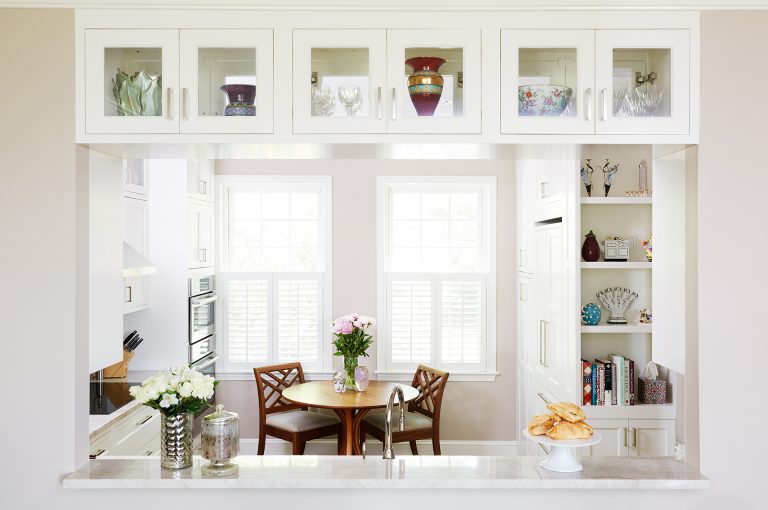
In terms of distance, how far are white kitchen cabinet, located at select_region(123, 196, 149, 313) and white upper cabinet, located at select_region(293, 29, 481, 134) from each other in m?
2.45

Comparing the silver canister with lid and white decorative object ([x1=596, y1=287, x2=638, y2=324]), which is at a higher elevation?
white decorative object ([x1=596, y1=287, x2=638, y2=324])

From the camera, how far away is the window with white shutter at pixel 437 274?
5.38 metres

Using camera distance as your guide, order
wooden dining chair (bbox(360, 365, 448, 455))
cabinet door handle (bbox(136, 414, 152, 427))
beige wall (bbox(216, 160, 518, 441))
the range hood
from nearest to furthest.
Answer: the range hood
cabinet door handle (bbox(136, 414, 152, 427))
wooden dining chair (bbox(360, 365, 448, 455))
beige wall (bbox(216, 160, 518, 441))

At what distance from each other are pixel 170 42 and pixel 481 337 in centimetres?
389

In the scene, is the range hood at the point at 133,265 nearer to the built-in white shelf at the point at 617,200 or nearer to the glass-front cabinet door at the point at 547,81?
the glass-front cabinet door at the point at 547,81

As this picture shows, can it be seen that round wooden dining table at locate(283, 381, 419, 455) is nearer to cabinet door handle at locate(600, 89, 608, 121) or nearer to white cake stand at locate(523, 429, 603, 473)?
white cake stand at locate(523, 429, 603, 473)

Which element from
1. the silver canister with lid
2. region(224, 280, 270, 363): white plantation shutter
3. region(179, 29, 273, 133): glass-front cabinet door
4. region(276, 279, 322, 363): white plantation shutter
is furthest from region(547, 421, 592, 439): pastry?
region(224, 280, 270, 363): white plantation shutter

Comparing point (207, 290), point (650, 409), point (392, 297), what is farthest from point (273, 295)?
point (650, 409)

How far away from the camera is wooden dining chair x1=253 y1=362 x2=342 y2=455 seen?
4.61 meters

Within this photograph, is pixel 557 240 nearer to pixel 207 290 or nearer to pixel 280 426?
pixel 280 426

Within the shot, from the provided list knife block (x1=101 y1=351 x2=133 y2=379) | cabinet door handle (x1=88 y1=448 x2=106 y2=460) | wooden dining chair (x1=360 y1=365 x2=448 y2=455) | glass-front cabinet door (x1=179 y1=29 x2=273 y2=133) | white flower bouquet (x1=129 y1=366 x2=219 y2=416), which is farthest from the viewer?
wooden dining chair (x1=360 y1=365 x2=448 y2=455)

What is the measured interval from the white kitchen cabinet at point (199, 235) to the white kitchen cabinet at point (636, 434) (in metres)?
2.94

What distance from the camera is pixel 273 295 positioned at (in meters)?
5.45

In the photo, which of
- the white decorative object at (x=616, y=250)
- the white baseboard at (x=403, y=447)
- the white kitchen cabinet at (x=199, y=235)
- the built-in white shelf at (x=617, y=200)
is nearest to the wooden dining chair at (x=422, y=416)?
the white baseboard at (x=403, y=447)
